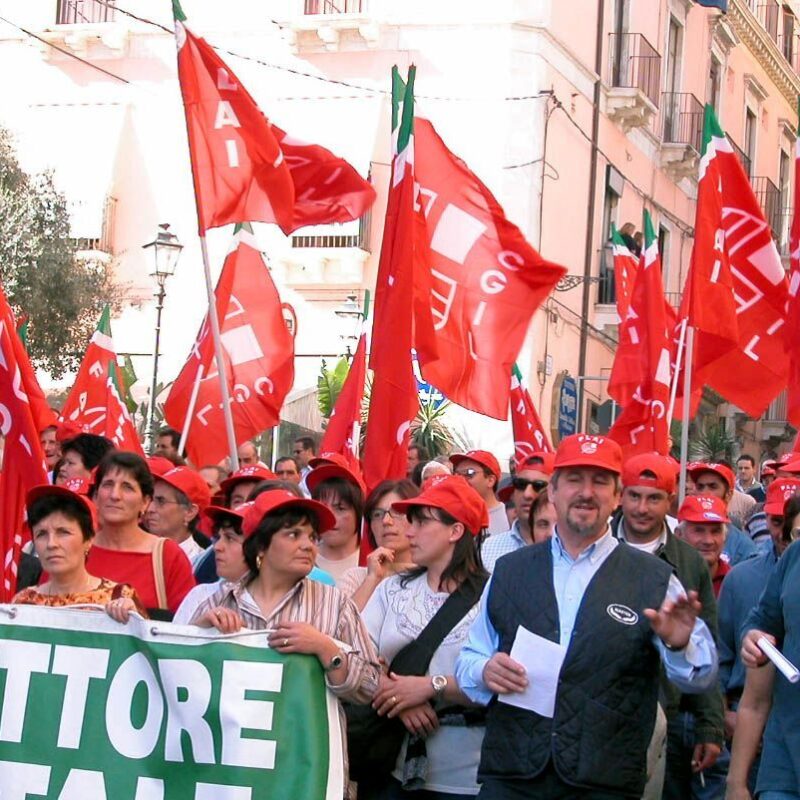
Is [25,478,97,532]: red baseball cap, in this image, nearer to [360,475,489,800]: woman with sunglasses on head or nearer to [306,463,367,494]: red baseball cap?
[360,475,489,800]: woman with sunglasses on head

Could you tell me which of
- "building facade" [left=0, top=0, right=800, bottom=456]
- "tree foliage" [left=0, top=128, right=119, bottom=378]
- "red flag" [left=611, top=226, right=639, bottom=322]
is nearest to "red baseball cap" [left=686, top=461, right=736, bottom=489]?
"red flag" [left=611, top=226, right=639, bottom=322]

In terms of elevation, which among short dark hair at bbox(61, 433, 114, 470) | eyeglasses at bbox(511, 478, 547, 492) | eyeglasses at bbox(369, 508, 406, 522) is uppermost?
short dark hair at bbox(61, 433, 114, 470)

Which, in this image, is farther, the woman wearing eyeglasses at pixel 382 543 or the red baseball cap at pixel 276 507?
the woman wearing eyeglasses at pixel 382 543

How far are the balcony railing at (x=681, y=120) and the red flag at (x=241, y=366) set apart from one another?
21438 mm

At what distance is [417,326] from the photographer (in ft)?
34.1

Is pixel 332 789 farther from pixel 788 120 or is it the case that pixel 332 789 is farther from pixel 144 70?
pixel 788 120

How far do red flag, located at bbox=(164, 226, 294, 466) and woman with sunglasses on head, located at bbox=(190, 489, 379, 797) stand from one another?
588 cm

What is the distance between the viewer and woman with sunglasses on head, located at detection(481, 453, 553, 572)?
8.86 metres

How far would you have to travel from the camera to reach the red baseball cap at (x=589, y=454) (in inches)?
232

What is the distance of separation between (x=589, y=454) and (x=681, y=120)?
28.5 metres

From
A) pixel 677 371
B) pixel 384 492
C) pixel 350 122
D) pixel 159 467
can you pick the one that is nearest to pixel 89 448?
pixel 159 467

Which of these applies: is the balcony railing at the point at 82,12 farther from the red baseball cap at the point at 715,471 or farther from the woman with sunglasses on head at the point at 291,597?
the woman with sunglasses on head at the point at 291,597

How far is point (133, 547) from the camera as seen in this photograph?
7.33 meters

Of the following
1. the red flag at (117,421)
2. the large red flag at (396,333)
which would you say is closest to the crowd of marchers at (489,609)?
the large red flag at (396,333)
